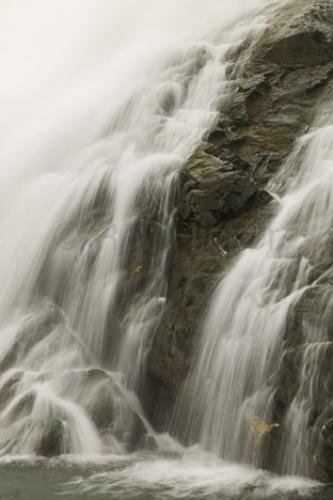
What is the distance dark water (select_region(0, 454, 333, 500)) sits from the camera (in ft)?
23.2

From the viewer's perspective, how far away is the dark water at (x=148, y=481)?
7.07 metres

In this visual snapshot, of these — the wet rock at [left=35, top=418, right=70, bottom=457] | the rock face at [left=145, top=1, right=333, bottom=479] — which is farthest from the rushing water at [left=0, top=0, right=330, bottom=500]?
the rock face at [left=145, top=1, right=333, bottom=479]

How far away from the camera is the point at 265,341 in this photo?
8250 mm

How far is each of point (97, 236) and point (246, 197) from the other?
8.97 ft

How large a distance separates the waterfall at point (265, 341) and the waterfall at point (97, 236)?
0.11 metres

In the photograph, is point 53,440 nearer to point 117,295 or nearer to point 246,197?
point 117,295

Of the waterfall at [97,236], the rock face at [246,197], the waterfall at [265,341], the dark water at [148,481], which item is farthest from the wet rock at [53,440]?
the waterfall at [265,341]

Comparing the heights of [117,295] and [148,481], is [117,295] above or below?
above

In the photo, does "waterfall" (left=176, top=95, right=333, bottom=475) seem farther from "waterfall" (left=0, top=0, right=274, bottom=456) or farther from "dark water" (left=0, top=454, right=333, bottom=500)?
"dark water" (left=0, top=454, right=333, bottom=500)

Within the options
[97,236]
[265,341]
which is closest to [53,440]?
[265,341]

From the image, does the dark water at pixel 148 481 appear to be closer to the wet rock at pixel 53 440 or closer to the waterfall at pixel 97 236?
the wet rock at pixel 53 440

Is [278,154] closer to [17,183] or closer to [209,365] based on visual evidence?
[209,365]

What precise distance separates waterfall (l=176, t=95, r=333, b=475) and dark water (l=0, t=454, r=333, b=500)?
11.8 inches

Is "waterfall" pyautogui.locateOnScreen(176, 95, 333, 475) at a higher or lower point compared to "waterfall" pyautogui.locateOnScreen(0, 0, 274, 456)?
lower
